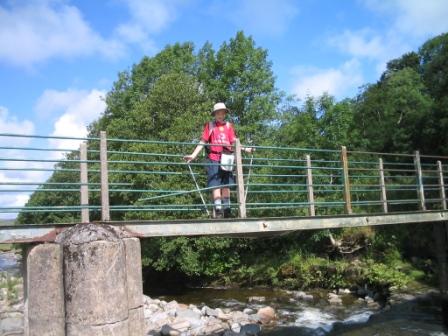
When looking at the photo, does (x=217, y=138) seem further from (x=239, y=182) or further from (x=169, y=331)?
(x=169, y=331)

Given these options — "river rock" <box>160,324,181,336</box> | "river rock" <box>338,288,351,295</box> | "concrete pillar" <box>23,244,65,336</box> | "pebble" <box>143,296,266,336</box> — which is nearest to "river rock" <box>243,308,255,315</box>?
"pebble" <box>143,296,266,336</box>

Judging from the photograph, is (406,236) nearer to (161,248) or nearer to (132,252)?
(161,248)

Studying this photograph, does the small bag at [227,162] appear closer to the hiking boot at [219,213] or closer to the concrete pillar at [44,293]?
the hiking boot at [219,213]

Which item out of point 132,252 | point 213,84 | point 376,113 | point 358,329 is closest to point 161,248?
point 358,329

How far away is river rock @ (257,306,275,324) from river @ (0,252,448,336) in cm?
32

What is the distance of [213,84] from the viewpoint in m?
31.9

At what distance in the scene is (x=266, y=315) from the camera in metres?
16.8

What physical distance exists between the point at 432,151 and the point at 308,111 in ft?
25.2

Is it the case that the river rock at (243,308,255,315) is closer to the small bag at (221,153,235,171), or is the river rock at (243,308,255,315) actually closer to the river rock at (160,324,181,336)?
the river rock at (160,324,181,336)

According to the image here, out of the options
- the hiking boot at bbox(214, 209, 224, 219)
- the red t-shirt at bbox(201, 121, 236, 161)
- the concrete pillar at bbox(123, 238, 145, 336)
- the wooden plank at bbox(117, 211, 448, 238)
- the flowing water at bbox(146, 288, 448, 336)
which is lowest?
the flowing water at bbox(146, 288, 448, 336)

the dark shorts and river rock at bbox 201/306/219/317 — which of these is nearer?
the dark shorts

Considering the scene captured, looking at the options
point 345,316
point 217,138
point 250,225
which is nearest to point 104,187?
point 217,138

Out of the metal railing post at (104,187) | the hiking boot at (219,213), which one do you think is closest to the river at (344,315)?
the hiking boot at (219,213)

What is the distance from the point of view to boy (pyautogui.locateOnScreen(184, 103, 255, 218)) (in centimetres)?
871
